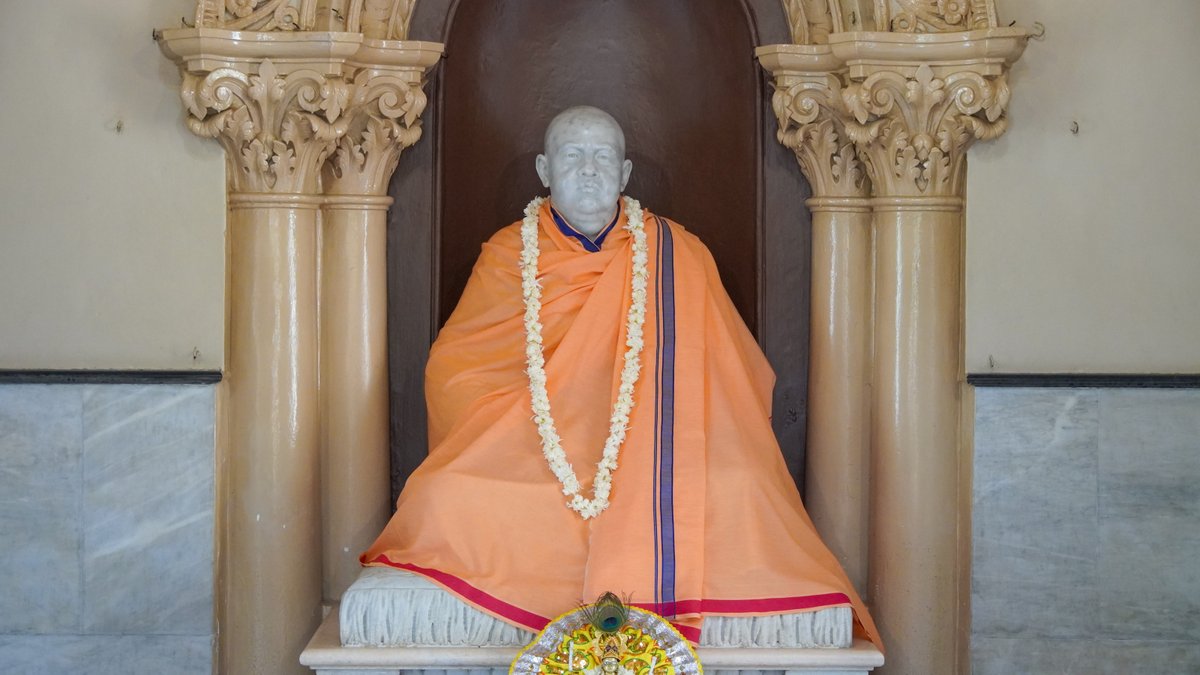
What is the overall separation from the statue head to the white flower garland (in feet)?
0.39

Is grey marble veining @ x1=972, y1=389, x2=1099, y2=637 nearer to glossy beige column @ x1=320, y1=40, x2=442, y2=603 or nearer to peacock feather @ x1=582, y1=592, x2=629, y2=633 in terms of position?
peacock feather @ x1=582, y1=592, x2=629, y2=633

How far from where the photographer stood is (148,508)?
4.59 metres

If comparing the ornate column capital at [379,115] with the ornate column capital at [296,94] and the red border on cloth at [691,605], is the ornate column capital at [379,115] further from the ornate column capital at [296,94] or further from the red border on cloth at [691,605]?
the red border on cloth at [691,605]

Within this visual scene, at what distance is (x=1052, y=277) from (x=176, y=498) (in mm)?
2886

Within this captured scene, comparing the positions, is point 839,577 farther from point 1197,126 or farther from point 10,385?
point 10,385

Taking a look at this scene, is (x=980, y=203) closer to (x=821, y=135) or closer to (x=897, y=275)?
(x=897, y=275)

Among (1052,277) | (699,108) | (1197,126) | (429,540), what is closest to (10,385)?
(429,540)

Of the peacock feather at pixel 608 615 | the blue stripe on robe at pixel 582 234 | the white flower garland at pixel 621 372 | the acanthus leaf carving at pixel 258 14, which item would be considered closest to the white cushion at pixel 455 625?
the peacock feather at pixel 608 615

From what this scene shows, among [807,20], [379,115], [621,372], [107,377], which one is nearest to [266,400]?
[107,377]

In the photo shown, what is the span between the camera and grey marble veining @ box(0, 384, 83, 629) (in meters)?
4.56

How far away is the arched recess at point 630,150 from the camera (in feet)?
16.7

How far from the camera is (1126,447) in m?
4.56

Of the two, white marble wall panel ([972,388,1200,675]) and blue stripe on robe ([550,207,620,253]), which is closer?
white marble wall panel ([972,388,1200,675])

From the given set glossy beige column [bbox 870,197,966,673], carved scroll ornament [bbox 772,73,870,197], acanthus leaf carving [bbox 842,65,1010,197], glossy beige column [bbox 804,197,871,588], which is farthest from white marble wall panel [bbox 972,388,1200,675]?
carved scroll ornament [bbox 772,73,870,197]
